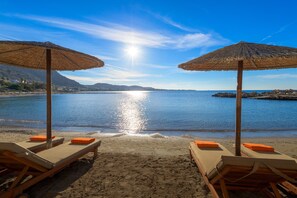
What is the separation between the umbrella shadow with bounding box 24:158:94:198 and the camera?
3.10 metres

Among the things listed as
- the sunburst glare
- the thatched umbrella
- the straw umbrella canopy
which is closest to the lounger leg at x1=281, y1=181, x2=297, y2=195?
the straw umbrella canopy

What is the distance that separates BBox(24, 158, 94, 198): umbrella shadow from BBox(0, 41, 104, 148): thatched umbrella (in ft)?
3.01

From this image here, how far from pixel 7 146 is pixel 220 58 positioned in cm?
344

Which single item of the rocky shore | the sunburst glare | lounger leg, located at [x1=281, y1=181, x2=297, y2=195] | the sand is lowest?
the sunburst glare

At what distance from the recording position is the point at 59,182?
348 centimetres

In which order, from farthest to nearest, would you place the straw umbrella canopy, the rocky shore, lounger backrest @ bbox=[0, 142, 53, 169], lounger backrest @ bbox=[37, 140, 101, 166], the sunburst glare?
the rocky shore → the sunburst glare → lounger backrest @ bbox=[37, 140, 101, 166] → the straw umbrella canopy → lounger backrest @ bbox=[0, 142, 53, 169]

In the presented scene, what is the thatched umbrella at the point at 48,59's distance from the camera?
427 cm

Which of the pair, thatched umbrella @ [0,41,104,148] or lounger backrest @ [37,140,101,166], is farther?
thatched umbrella @ [0,41,104,148]

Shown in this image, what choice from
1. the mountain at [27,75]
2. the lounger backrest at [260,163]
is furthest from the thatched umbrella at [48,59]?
the mountain at [27,75]

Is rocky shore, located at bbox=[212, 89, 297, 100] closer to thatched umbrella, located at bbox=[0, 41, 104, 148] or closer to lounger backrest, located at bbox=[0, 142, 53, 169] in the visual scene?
thatched umbrella, located at bbox=[0, 41, 104, 148]

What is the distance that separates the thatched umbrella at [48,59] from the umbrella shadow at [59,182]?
0.92m

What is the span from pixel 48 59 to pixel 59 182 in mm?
2556

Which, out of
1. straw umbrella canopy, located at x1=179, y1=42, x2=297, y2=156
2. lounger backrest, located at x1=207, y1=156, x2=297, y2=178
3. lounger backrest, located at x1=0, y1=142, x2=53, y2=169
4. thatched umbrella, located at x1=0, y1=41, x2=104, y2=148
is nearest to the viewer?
lounger backrest, located at x1=207, y1=156, x2=297, y2=178

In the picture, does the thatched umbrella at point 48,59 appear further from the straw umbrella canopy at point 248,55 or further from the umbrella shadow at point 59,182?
the straw umbrella canopy at point 248,55
